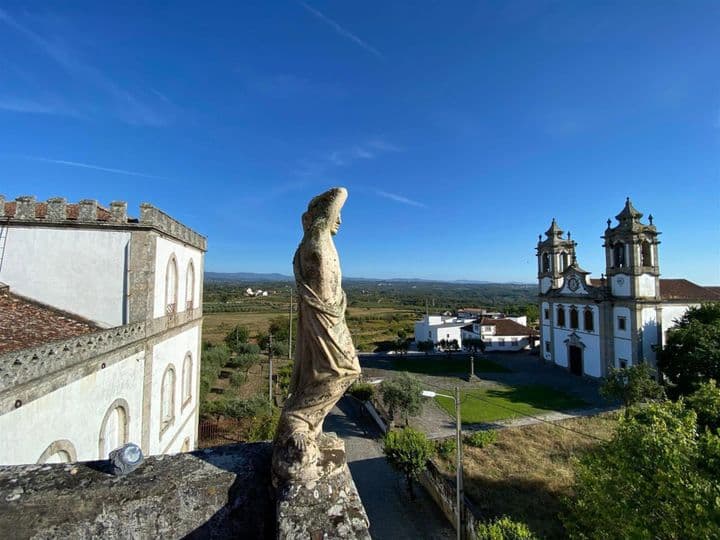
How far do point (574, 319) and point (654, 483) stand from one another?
97.4ft

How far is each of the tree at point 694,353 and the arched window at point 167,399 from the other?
24.3 m

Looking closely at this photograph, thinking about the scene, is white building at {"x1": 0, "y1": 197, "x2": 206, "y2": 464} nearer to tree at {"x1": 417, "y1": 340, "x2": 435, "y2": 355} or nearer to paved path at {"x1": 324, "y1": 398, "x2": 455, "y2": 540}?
paved path at {"x1": 324, "y1": 398, "x2": 455, "y2": 540}

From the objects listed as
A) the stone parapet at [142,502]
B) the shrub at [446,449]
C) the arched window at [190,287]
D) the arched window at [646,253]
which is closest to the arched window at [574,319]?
the arched window at [646,253]

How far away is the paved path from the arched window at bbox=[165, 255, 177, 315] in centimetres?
954

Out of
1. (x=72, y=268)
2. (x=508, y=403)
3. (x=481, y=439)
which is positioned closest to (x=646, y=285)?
(x=508, y=403)

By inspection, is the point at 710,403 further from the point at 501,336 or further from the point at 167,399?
the point at 501,336

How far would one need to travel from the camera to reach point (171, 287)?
13445 millimetres

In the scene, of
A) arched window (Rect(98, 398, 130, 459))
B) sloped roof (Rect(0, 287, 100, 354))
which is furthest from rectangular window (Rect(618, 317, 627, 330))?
sloped roof (Rect(0, 287, 100, 354))

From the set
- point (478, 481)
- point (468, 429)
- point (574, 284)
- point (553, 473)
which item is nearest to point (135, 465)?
point (478, 481)

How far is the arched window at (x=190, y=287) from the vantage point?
15.5 meters

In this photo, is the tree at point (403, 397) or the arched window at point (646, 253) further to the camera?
the arched window at point (646, 253)

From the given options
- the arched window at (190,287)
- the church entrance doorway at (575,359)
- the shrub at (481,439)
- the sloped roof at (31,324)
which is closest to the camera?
the sloped roof at (31,324)

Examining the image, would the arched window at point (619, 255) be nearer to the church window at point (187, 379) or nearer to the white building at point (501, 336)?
the white building at point (501, 336)

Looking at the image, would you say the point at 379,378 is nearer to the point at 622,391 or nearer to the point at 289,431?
the point at 622,391
